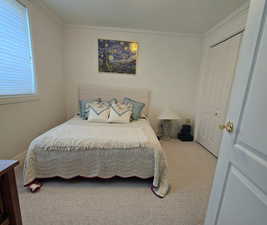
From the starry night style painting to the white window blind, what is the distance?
138 centimetres

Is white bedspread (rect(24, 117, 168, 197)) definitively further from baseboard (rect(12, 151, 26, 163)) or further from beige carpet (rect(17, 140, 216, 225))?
baseboard (rect(12, 151, 26, 163))

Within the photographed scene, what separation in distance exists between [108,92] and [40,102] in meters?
1.38

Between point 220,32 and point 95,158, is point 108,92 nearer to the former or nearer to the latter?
point 95,158

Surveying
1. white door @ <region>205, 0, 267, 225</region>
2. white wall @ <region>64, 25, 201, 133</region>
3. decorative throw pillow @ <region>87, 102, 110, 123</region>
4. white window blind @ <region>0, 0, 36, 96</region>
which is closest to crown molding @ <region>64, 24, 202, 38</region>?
white wall @ <region>64, 25, 201, 133</region>

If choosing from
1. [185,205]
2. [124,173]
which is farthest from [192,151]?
[124,173]

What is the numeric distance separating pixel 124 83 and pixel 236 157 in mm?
2802

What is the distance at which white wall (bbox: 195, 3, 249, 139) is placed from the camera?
210 cm

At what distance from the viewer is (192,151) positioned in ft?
9.16

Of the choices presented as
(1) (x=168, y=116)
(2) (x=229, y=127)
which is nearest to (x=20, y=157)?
(2) (x=229, y=127)

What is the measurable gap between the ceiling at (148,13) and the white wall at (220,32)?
99 millimetres

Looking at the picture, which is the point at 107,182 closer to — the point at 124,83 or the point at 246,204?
the point at 246,204

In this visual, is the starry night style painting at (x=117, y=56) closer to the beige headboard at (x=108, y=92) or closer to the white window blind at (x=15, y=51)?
the beige headboard at (x=108, y=92)

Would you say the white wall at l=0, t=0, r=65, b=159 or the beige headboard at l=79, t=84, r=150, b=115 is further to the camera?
the beige headboard at l=79, t=84, r=150, b=115

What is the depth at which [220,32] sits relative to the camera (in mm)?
2588
